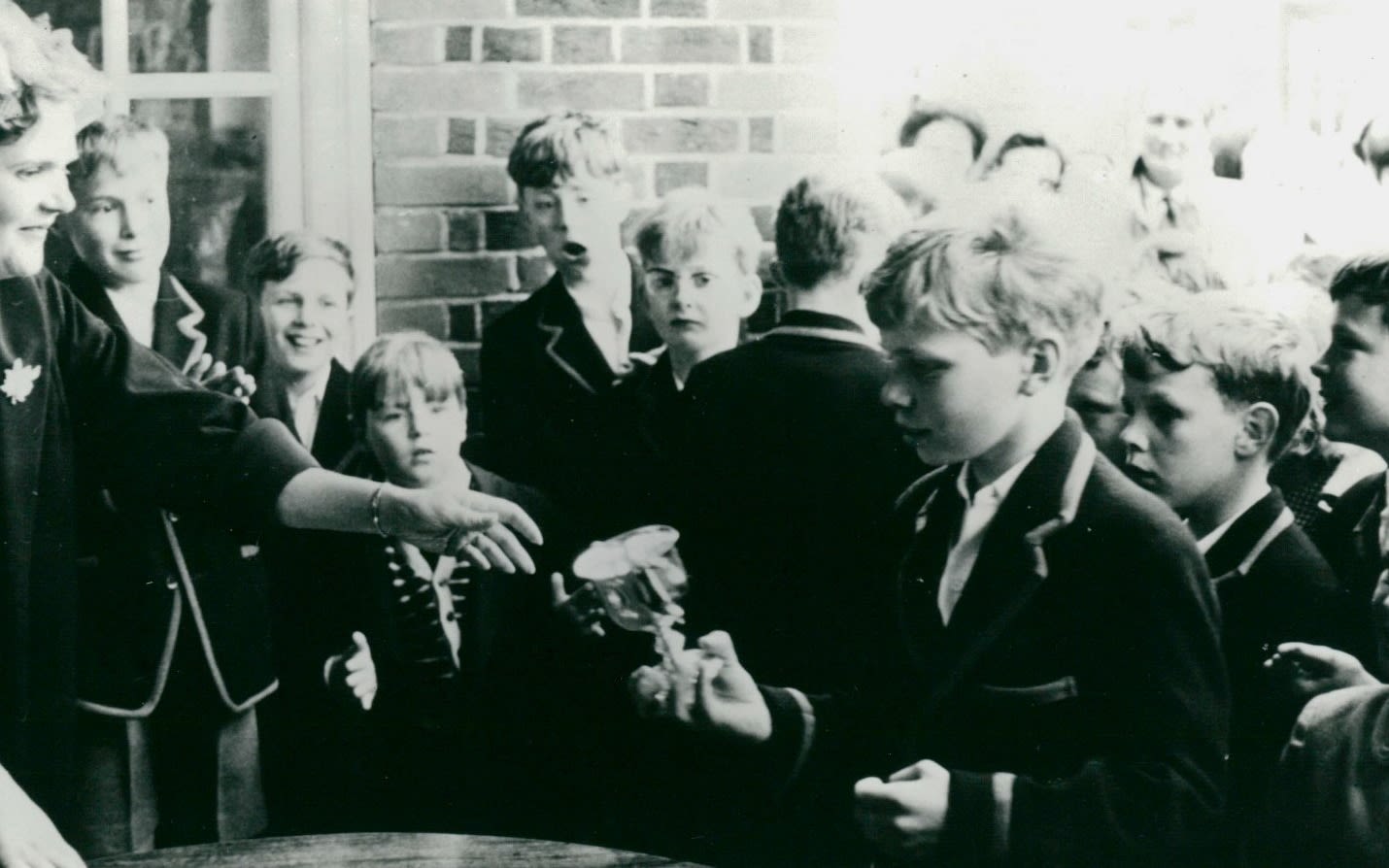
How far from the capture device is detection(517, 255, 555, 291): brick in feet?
11.7

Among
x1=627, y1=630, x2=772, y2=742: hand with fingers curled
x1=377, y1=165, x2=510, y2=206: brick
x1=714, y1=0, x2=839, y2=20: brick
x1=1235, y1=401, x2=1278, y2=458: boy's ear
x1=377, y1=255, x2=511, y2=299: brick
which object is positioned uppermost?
x1=714, y1=0, x2=839, y2=20: brick

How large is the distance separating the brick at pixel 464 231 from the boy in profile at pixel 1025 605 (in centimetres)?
86

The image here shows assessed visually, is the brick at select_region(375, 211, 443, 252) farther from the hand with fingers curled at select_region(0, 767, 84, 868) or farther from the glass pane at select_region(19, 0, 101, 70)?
the hand with fingers curled at select_region(0, 767, 84, 868)

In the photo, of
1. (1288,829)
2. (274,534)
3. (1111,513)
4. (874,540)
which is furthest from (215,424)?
(1288,829)

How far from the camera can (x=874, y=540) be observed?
11.6 feet

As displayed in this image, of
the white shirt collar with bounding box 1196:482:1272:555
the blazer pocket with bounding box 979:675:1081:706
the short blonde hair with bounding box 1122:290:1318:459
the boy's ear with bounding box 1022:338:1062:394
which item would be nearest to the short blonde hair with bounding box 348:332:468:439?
the boy's ear with bounding box 1022:338:1062:394

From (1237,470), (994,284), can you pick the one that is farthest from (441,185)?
(1237,470)

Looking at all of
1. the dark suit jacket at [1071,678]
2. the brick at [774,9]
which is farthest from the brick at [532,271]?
the dark suit jacket at [1071,678]

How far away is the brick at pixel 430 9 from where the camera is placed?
352cm

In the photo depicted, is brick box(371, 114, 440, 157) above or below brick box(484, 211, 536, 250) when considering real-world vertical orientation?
above

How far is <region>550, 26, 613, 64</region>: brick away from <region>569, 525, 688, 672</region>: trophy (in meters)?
1.03

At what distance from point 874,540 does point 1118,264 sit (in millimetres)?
802

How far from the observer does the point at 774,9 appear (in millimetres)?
3551

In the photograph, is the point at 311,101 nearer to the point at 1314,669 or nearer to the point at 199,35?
the point at 199,35
